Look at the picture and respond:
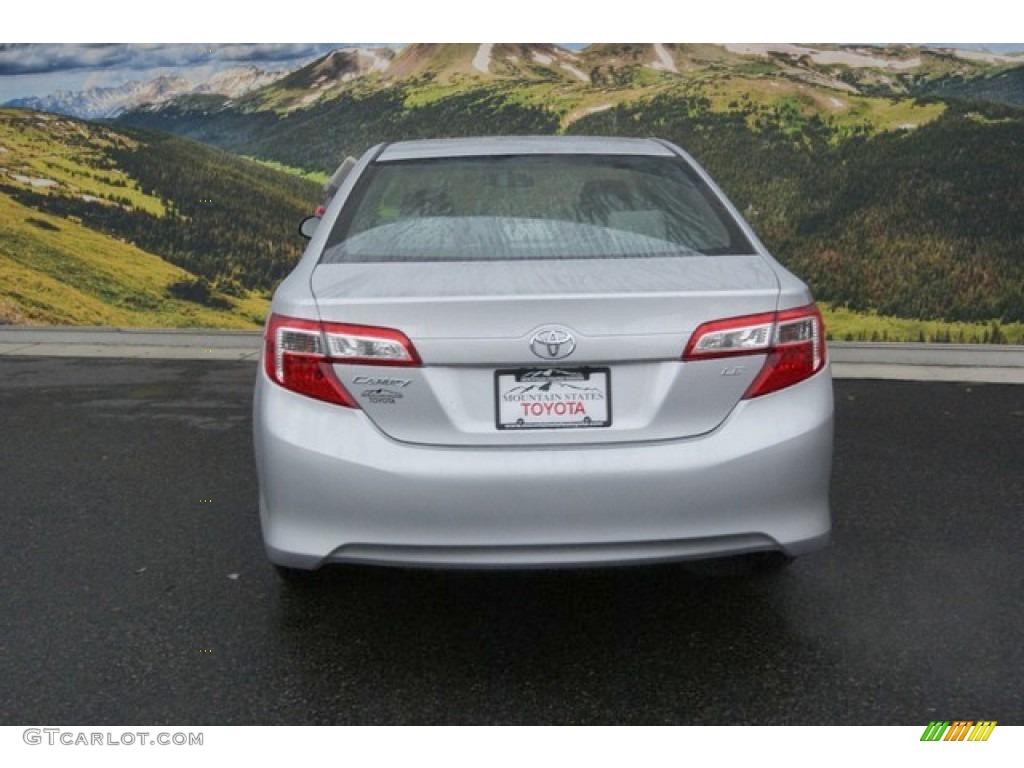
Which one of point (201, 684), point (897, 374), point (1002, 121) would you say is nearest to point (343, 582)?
point (201, 684)

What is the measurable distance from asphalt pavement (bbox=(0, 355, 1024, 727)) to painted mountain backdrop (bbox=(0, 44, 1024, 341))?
5031 millimetres

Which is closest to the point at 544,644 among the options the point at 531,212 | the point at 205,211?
the point at 531,212

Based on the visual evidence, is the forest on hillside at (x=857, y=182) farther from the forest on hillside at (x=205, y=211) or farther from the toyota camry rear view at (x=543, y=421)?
the toyota camry rear view at (x=543, y=421)

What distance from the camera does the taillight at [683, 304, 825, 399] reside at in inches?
130

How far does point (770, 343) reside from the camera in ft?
11.1

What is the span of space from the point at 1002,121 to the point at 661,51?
3.14 meters

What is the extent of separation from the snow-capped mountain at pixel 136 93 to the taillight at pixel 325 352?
9.36m

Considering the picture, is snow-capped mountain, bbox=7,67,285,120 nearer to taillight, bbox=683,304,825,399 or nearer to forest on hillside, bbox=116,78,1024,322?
forest on hillside, bbox=116,78,1024,322

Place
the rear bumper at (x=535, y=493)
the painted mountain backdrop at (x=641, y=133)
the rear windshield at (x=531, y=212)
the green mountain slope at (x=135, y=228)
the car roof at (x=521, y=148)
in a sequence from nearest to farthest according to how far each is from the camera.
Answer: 1. the rear bumper at (x=535, y=493)
2. the rear windshield at (x=531, y=212)
3. the car roof at (x=521, y=148)
4. the painted mountain backdrop at (x=641, y=133)
5. the green mountain slope at (x=135, y=228)

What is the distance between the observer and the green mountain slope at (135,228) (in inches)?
460

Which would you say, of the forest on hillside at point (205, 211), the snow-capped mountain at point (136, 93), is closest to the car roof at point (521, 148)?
the forest on hillside at point (205, 211)

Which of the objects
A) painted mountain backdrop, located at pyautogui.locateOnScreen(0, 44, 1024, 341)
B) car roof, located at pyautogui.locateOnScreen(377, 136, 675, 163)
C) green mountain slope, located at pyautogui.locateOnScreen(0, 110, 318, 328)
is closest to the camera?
car roof, located at pyautogui.locateOnScreen(377, 136, 675, 163)

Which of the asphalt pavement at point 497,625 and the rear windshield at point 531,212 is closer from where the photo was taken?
the asphalt pavement at point 497,625

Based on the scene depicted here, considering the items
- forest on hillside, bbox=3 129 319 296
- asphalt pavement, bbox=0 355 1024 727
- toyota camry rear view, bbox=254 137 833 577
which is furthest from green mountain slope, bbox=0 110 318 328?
toyota camry rear view, bbox=254 137 833 577
